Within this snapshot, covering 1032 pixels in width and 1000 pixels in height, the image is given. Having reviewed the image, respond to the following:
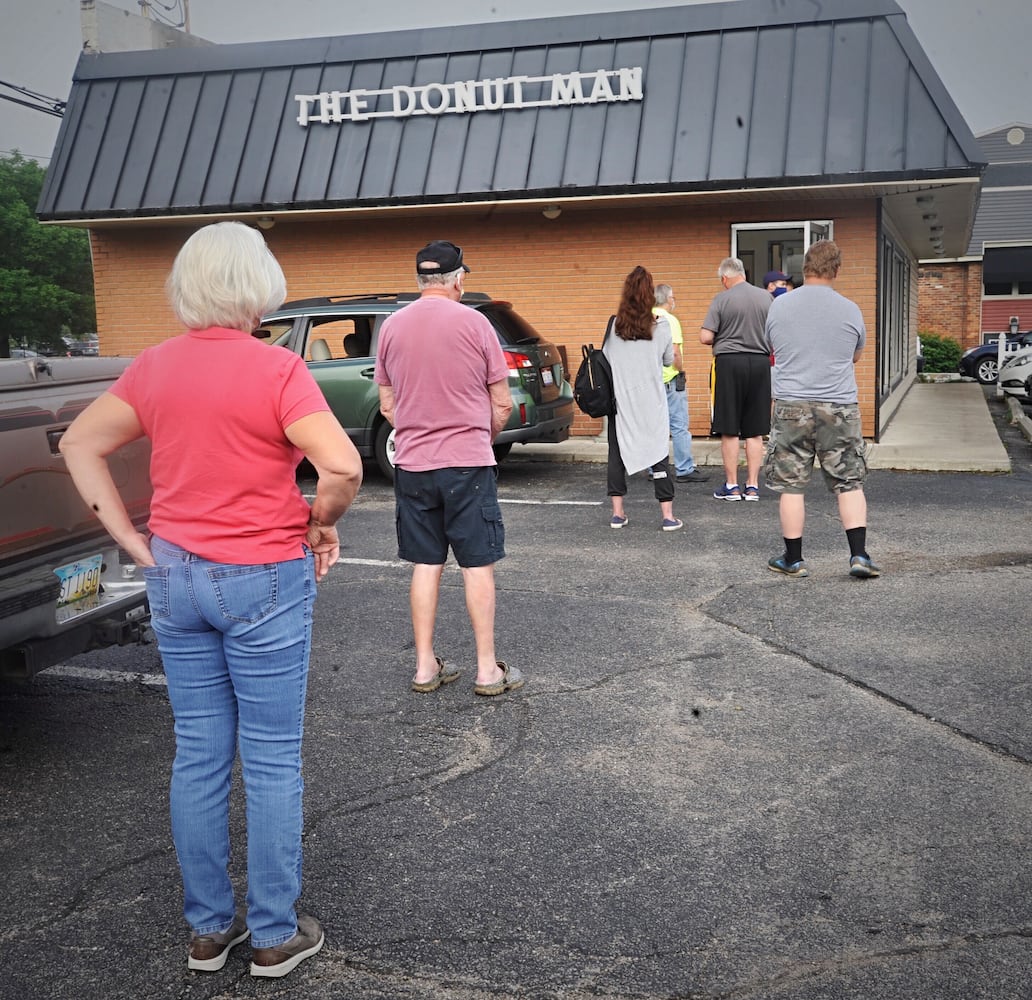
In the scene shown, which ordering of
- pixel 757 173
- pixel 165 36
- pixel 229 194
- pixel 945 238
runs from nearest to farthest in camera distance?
pixel 757 173
pixel 229 194
pixel 165 36
pixel 945 238

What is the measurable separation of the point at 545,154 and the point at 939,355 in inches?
924

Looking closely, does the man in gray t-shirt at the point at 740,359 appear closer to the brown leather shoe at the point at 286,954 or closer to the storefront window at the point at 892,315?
the storefront window at the point at 892,315

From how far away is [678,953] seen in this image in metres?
2.95

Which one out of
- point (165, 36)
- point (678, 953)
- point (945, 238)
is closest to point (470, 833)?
point (678, 953)

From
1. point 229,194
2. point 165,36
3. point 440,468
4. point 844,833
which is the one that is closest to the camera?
point 844,833

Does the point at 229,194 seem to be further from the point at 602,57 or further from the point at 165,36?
the point at 165,36

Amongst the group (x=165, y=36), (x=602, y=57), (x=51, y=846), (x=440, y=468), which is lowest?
(x=51, y=846)

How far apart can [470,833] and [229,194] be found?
12.1 metres

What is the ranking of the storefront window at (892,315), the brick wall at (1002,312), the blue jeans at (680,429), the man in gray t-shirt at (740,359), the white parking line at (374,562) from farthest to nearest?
1. the brick wall at (1002,312)
2. the storefront window at (892,315)
3. the blue jeans at (680,429)
4. the man in gray t-shirt at (740,359)
5. the white parking line at (374,562)

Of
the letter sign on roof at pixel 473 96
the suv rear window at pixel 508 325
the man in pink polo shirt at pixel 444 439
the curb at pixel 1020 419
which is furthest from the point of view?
the curb at pixel 1020 419

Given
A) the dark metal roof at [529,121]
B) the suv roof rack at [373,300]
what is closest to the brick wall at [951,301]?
the dark metal roof at [529,121]

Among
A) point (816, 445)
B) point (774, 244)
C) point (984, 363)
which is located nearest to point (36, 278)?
point (984, 363)

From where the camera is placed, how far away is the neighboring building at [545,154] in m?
12.4

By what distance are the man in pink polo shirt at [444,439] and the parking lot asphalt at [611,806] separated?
0.40 metres
